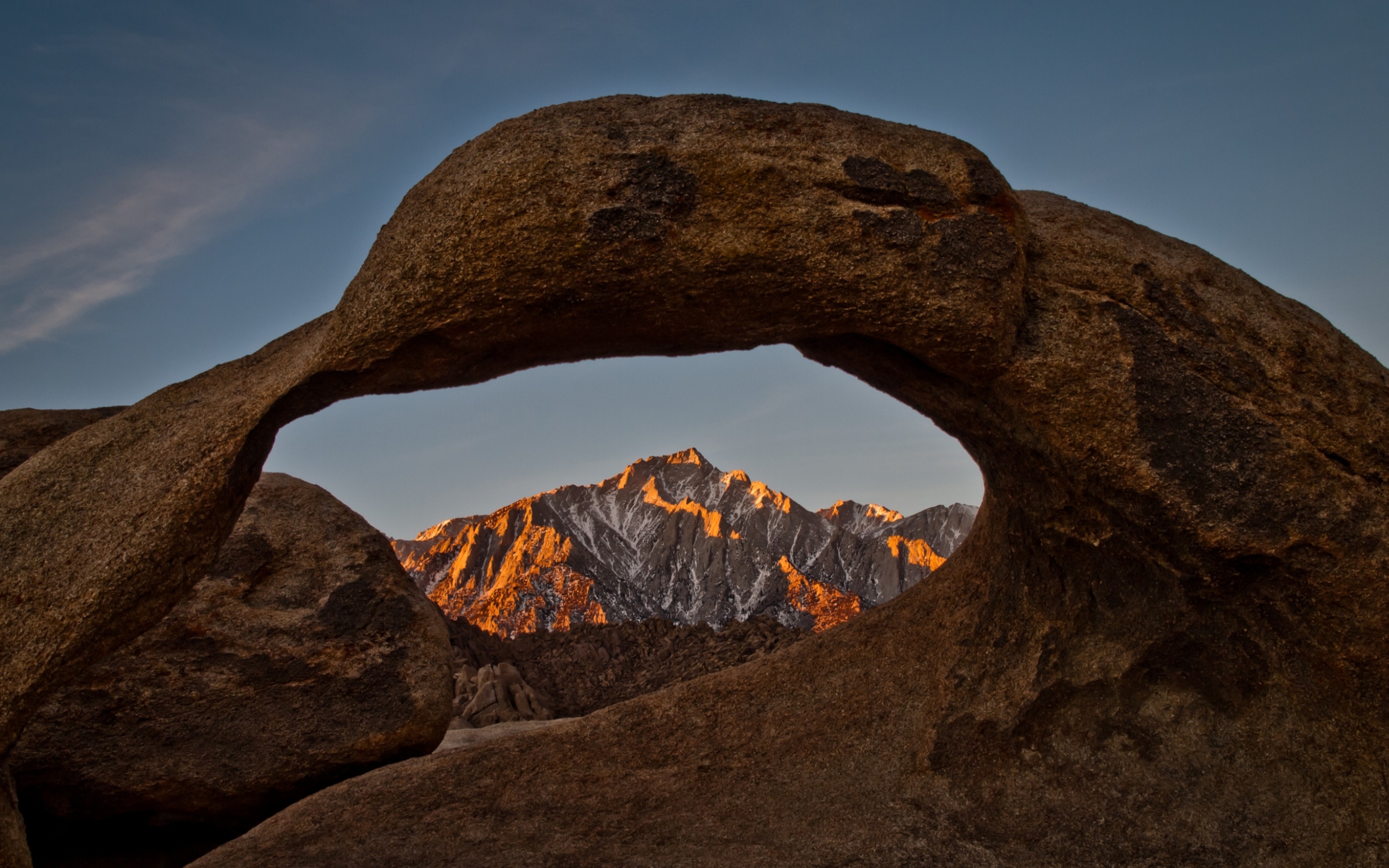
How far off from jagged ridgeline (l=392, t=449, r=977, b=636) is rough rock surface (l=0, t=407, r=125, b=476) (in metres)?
19.4

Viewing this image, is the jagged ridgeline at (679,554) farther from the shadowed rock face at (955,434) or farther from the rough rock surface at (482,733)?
the shadowed rock face at (955,434)

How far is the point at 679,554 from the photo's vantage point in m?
29.2

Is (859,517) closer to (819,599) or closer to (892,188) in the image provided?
(819,599)

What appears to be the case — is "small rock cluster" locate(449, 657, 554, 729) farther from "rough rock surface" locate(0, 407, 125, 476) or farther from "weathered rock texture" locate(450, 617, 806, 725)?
"rough rock surface" locate(0, 407, 125, 476)

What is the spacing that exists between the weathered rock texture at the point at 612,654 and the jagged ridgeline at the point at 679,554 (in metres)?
5.62

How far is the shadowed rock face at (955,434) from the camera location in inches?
160

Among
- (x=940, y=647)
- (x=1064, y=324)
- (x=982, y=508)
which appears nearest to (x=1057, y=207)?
(x=1064, y=324)

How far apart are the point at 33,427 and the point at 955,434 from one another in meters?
5.88

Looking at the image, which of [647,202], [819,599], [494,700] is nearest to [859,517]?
[819,599]

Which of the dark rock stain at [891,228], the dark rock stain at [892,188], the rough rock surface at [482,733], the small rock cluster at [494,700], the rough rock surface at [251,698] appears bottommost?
the small rock cluster at [494,700]

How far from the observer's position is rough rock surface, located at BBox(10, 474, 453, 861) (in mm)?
6316

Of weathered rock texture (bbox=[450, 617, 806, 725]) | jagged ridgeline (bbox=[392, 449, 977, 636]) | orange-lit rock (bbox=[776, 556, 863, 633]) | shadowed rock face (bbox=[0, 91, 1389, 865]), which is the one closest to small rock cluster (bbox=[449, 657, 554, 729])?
weathered rock texture (bbox=[450, 617, 806, 725])

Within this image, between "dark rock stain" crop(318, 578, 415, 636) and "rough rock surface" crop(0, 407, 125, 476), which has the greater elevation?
"rough rock surface" crop(0, 407, 125, 476)

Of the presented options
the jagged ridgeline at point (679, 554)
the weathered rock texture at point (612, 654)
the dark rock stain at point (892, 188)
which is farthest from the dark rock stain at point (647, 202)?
the jagged ridgeline at point (679, 554)
